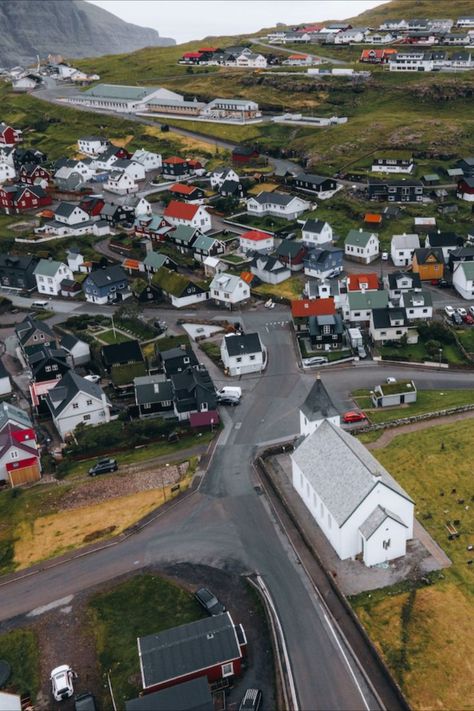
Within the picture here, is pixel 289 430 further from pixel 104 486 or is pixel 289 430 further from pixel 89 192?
pixel 89 192

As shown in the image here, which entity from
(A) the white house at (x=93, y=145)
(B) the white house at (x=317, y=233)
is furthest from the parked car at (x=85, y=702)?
(A) the white house at (x=93, y=145)

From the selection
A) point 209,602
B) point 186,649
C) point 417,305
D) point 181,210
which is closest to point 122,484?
point 209,602

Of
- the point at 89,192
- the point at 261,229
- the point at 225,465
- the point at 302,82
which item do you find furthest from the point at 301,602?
the point at 302,82

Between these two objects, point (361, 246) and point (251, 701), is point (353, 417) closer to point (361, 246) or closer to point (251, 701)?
point (251, 701)

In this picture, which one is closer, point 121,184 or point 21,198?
point 21,198

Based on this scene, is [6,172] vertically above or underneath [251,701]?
above

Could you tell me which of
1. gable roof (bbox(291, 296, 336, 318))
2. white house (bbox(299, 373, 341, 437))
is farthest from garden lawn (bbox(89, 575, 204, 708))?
gable roof (bbox(291, 296, 336, 318))

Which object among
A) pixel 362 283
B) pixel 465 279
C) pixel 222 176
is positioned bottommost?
pixel 362 283
